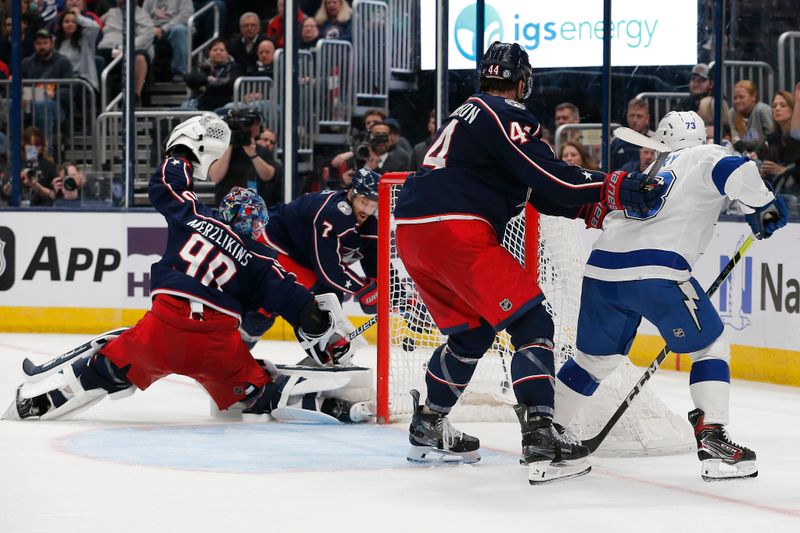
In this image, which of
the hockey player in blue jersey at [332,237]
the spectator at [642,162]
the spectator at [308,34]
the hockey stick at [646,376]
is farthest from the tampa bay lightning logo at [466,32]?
the hockey stick at [646,376]

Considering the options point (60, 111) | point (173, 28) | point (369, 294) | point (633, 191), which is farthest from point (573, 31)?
point (633, 191)

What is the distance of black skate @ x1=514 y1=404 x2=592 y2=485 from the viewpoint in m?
3.55

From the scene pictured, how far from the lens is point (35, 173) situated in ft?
28.2

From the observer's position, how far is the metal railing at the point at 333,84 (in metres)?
9.05

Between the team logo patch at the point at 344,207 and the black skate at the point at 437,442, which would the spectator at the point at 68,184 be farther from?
the black skate at the point at 437,442

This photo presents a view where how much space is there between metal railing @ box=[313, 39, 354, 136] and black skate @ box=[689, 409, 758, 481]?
560cm

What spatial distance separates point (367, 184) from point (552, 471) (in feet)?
6.28

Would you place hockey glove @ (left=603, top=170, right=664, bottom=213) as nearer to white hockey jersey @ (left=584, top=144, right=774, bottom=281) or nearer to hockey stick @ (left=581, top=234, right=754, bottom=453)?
white hockey jersey @ (left=584, top=144, right=774, bottom=281)

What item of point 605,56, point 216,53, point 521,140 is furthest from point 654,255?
point 216,53

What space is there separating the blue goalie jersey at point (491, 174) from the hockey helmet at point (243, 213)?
1.00m

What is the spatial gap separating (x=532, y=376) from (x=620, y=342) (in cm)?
41

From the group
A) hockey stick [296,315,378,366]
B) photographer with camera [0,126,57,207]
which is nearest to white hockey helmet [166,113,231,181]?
hockey stick [296,315,378,366]

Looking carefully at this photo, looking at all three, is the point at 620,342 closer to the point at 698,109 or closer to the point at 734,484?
the point at 734,484

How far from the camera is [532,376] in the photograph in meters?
3.56
